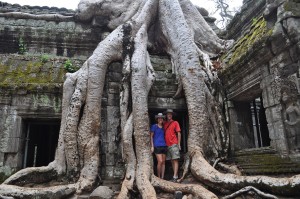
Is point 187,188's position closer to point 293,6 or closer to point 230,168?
point 230,168

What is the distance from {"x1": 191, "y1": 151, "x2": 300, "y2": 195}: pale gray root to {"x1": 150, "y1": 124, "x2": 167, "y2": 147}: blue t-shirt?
1.94 feet

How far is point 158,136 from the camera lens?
466 centimetres

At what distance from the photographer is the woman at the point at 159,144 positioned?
15.0 ft

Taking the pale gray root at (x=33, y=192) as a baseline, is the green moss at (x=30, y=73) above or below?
above

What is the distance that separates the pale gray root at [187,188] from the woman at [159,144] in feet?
1.65

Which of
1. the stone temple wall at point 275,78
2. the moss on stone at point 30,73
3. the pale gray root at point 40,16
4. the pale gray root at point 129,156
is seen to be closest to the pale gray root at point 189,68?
the stone temple wall at point 275,78

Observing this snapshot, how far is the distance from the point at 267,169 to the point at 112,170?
2374 mm

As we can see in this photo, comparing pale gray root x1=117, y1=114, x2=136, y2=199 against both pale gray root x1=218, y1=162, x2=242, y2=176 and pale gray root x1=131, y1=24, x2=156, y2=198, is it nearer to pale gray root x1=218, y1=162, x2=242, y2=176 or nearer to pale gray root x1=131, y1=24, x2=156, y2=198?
pale gray root x1=131, y1=24, x2=156, y2=198

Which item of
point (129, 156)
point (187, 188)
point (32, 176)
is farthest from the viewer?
point (129, 156)

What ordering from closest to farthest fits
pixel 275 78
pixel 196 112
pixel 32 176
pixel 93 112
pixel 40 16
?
pixel 275 78 < pixel 32 176 < pixel 93 112 < pixel 196 112 < pixel 40 16

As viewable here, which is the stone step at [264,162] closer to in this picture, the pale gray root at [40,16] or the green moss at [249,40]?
the green moss at [249,40]

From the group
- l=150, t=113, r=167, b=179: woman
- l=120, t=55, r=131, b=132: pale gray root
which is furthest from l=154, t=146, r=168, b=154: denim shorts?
l=120, t=55, r=131, b=132: pale gray root

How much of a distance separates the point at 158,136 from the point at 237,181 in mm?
1578

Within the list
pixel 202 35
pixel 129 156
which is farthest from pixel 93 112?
pixel 202 35
